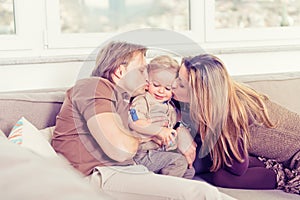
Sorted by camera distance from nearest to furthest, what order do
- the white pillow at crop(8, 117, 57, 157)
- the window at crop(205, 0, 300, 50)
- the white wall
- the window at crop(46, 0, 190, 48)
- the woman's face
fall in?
1. the white pillow at crop(8, 117, 57, 157)
2. the woman's face
3. the white wall
4. the window at crop(46, 0, 190, 48)
5. the window at crop(205, 0, 300, 50)

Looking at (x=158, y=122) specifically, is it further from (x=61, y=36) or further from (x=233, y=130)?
(x=61, y=36)

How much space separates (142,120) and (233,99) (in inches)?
13.7

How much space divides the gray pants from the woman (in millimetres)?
106

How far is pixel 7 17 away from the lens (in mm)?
2049

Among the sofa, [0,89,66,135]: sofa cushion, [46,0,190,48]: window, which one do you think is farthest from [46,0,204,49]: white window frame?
[0,89,66,135]: sofa cushion

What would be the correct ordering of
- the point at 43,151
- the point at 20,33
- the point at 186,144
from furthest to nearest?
the point at 20,33 < the point at 186,144 < the point at 43,151

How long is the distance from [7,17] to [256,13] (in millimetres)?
1215

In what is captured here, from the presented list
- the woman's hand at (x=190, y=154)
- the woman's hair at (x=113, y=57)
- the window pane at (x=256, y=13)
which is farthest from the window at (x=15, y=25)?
the window pane at (x=256, y=13)

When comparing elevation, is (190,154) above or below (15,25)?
below

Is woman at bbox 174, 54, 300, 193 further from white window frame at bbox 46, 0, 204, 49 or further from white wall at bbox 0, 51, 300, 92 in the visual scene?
white window frame at bbox 46, 0, 204, 49

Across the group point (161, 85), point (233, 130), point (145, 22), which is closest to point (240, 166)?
point (233, 130)

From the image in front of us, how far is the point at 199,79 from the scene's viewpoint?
5.60ft

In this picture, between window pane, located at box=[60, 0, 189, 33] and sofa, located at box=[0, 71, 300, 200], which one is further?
window pane, located at box=[60, 0, 189, 33]

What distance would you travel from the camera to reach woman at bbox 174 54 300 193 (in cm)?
171
